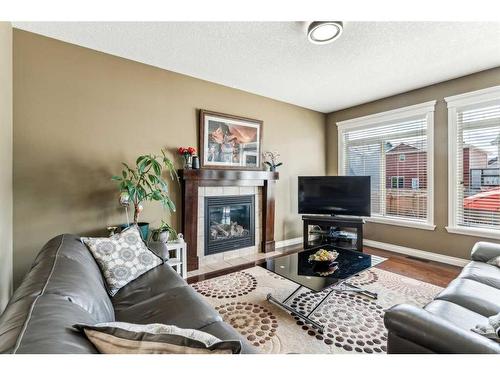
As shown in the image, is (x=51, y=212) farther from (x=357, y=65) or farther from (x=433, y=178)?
(x=433, y=178)

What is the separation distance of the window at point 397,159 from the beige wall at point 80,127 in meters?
2.81

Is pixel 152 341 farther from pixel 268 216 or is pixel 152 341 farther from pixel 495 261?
pixel 268 216

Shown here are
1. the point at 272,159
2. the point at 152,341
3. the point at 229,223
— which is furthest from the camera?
the point at 272,159

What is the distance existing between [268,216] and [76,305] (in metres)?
3.09

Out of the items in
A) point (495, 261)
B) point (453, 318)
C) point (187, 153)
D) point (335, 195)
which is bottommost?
point (453, 318)

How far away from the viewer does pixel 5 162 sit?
194 centimetres

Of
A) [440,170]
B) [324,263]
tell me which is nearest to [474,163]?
[440,170]

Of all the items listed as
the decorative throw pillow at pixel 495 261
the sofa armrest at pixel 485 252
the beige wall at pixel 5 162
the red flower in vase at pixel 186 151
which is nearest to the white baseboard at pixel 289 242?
the red flower in vase at pixel 186 151

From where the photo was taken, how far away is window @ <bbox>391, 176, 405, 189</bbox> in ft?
12.6

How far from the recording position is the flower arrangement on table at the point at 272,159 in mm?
3992

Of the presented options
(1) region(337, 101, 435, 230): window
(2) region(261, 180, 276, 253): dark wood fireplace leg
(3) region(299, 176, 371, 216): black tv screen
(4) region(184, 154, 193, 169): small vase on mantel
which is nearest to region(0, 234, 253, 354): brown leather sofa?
(4) region(184, 154, 193, 169): small vase on mantel

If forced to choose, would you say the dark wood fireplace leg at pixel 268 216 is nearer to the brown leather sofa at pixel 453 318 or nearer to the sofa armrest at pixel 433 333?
the brown leather sofa at pixel 453 318
